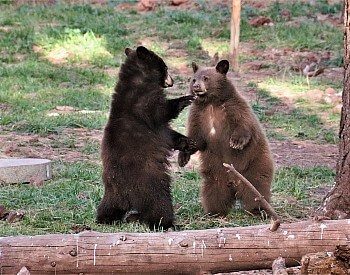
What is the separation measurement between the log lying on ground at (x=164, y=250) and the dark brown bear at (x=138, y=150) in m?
1.75

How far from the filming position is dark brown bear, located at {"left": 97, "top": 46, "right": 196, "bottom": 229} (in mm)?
6824

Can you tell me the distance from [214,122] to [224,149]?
246 mm

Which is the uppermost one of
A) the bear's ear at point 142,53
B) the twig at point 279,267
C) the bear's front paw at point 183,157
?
the bear's ear at point 142,53

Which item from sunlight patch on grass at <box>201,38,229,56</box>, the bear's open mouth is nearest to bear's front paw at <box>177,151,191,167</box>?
the bear's open mouth

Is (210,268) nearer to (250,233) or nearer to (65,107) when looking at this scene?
(250,233)

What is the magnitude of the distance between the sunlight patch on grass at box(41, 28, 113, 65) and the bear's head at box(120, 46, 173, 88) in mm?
7269

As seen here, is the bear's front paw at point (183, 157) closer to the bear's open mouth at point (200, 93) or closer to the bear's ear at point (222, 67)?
the bear's open mouth at point (200, 93)

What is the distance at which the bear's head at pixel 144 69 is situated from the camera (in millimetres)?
7148

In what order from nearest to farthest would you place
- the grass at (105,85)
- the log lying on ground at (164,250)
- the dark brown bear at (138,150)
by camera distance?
the log lying on ground at (164,250) → the dark brown bear at (138,150) → the grass at (105,85)

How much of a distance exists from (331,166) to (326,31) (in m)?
7.08

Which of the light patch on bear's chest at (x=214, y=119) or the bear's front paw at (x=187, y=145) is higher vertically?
the light patch on bear's chest at (x=214, y=119)

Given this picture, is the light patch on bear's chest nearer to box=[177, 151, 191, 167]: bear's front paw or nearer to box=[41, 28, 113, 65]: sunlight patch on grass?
box=[177, 151, 191, 167]: bear's front paw

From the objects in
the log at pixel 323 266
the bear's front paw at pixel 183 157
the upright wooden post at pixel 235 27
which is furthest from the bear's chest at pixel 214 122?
the upright wooden post at pixel 235 27

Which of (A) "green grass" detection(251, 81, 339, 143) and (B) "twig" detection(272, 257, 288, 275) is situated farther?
(A) "green grass" detection(251, 81, 339, 143)
